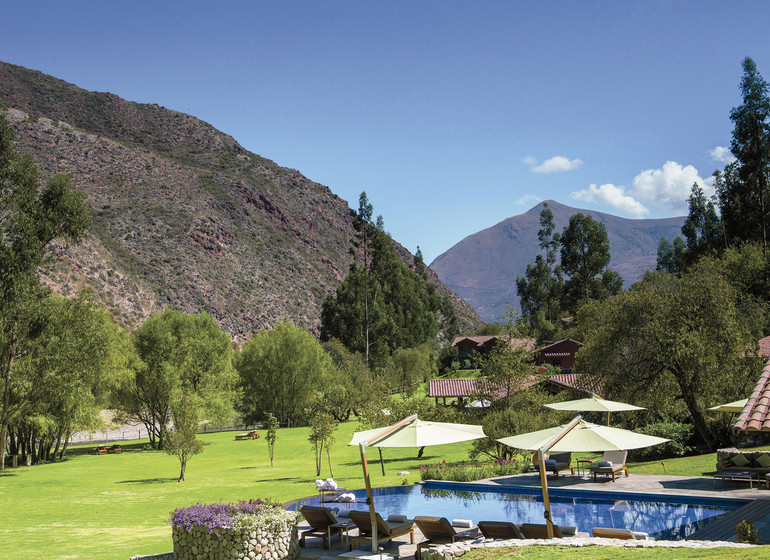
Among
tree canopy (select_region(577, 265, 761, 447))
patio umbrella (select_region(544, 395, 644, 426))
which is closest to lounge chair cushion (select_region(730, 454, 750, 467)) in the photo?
patio umbrella (select_region(544, 395, 644, 426))

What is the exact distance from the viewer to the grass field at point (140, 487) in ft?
48.9

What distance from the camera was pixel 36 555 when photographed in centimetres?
1329

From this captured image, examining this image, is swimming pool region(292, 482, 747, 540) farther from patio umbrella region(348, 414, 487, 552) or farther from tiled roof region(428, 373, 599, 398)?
tiled roof region(428, 373, 599, 398)

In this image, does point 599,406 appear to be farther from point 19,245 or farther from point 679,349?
point 19,245

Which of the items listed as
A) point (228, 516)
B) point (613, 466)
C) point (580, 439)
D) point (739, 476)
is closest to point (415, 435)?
point (580, 439)

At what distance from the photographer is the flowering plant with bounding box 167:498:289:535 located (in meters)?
11.4

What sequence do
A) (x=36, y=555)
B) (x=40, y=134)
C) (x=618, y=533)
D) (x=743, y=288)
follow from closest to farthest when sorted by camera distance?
(x=618, y=533)
(x=36, y=555)
(x=743, y=288)
(x=40, y=134)

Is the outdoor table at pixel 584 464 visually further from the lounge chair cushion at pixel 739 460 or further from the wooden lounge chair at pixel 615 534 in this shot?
the wooden lounge chair at pixel 615 534

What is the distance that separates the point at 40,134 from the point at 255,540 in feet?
348

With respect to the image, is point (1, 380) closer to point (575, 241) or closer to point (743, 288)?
point (743, 288)

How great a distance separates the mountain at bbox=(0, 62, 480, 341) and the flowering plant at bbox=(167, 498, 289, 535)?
6059 centimetres

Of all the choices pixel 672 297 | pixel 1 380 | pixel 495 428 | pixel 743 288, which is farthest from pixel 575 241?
pixel 1 380

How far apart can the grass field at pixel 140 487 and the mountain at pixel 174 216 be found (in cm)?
3862

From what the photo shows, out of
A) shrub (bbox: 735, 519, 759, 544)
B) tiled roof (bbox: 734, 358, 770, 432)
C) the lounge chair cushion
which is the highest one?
tiled roof (bbox: 734, 358, 770, 432)
